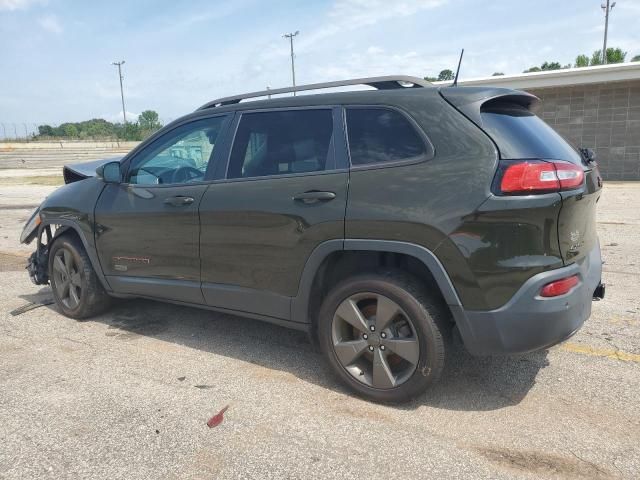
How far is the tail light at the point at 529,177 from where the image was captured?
2725 millimetres

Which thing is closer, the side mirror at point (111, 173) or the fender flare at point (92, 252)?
the side mirror at point (111, 173)

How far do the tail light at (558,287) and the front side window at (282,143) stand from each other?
4.76ft

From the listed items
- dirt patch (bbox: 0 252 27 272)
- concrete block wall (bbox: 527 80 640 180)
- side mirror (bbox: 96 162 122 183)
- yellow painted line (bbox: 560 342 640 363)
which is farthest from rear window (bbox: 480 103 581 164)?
concrete block wall (bbox: 527 80 640 180)

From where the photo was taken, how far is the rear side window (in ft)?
10.1

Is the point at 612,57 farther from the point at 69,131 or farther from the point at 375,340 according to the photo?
the point at 69,131

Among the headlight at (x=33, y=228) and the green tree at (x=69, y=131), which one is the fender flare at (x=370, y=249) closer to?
the headlight at (x=33, y=228)

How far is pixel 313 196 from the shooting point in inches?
129

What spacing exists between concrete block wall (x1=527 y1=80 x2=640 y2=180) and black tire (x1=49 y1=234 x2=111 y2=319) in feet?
47.4

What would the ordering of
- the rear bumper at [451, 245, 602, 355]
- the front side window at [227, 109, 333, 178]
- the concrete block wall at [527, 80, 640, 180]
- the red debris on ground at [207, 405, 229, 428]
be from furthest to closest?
1. the concrete block wall at [527, 80, 640, 180]
2. the front side window at [227, 109, 333, 178]
3. the red debris on ground at [207, 405, 229, 428]
4. the rear bumper at [451, 245, 602, 355]

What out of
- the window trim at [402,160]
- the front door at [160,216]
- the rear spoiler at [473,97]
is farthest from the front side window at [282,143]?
the rear spoiler at [473,97]

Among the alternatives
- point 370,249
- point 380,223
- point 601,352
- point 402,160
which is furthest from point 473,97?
point 601,352

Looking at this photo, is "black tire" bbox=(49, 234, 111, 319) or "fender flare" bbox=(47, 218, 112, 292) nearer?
"fender flare" bbox=(47, 218, 112, 292)

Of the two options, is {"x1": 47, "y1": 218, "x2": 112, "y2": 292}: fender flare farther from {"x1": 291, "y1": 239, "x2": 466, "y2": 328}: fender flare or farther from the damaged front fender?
{"x1": 291, "y1": 239, "x2": 466, "y2": 328}: fender flare

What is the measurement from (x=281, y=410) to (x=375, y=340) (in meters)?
0.70
